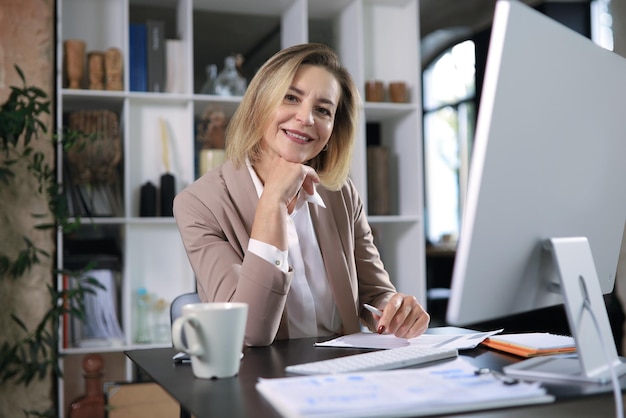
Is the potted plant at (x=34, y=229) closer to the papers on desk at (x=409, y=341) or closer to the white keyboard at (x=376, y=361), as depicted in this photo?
the papers on desk at (x=409, y=341)

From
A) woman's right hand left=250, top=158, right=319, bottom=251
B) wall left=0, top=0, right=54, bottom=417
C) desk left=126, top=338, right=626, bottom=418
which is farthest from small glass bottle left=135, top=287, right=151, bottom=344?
desk left=126, top=338, right=626, bottom=418

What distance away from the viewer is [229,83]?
3.31 m

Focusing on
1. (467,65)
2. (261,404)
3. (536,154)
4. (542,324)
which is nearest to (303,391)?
(261,404)

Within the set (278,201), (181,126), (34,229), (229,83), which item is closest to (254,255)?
(278,201)


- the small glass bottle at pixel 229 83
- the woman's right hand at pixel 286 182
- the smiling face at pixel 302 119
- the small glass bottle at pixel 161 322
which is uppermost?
the small glass bottle at pixel 229 83

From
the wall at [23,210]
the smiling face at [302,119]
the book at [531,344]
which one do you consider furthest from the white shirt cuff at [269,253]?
the wall at [23,210]

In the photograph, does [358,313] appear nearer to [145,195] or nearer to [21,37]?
[145,195]

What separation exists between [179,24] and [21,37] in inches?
28.2

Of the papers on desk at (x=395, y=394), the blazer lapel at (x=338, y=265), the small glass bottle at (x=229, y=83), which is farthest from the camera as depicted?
the small glass bottle at (x=229, y=83)

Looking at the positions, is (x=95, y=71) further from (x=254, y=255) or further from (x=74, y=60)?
(x=254, y=255)

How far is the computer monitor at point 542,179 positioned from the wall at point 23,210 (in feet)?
7.52

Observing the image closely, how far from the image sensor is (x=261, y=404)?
0.86m

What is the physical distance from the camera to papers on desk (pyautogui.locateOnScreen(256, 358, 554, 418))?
781 millimetres

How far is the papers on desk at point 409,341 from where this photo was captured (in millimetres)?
1280
